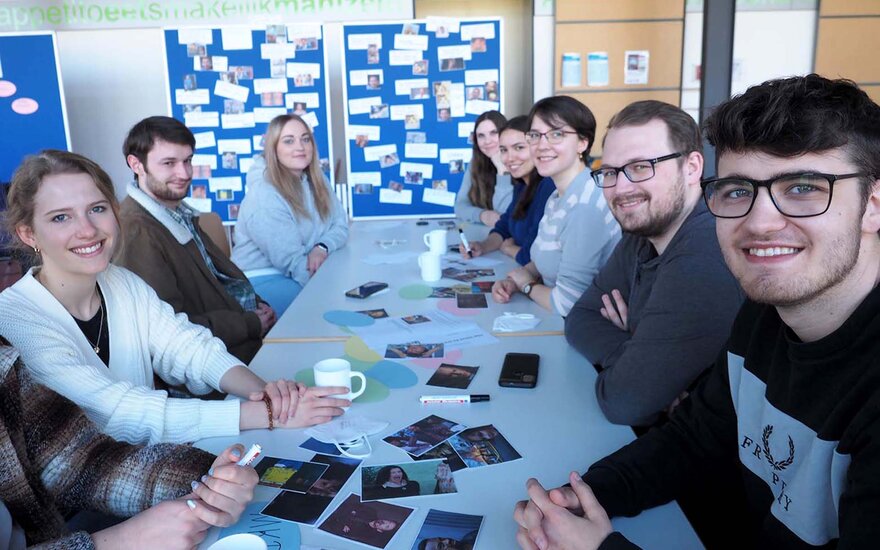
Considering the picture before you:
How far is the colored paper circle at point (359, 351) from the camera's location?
1.72 metres

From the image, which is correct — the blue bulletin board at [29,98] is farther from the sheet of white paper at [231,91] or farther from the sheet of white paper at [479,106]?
the sheet of white paper at [479,106]

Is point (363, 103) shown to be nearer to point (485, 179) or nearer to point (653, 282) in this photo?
point (485, 179)

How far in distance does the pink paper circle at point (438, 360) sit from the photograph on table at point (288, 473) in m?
0.51

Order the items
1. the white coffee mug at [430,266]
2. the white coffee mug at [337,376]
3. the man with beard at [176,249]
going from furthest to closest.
→ the white coffee mug at [430,266] → the man with beard at [176,249] → the white coffee mug at [337,376]

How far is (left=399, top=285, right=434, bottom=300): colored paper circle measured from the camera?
2.27 meters

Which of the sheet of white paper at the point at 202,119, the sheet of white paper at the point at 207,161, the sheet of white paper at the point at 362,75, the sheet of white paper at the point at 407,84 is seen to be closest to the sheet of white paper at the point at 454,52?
the sheet of white paper at the point at 407,84

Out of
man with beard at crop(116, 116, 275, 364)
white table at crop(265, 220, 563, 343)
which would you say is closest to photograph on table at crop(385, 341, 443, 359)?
white table at crop(265, 220, 563, 343)

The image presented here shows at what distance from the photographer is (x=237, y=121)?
208 inches

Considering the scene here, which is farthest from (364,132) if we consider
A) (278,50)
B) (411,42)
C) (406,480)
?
(406,480)

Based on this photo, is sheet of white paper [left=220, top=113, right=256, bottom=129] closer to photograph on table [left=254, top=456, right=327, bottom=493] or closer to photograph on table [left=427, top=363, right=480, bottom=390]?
photograph on table [left=427, top=363, right=480, bottom=390]

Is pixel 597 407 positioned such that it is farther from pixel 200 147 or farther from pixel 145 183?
pixel 200 147

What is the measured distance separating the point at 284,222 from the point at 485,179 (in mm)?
1451

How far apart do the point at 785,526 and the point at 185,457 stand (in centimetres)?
100

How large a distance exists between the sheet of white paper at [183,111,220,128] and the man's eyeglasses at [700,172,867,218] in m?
4.98
